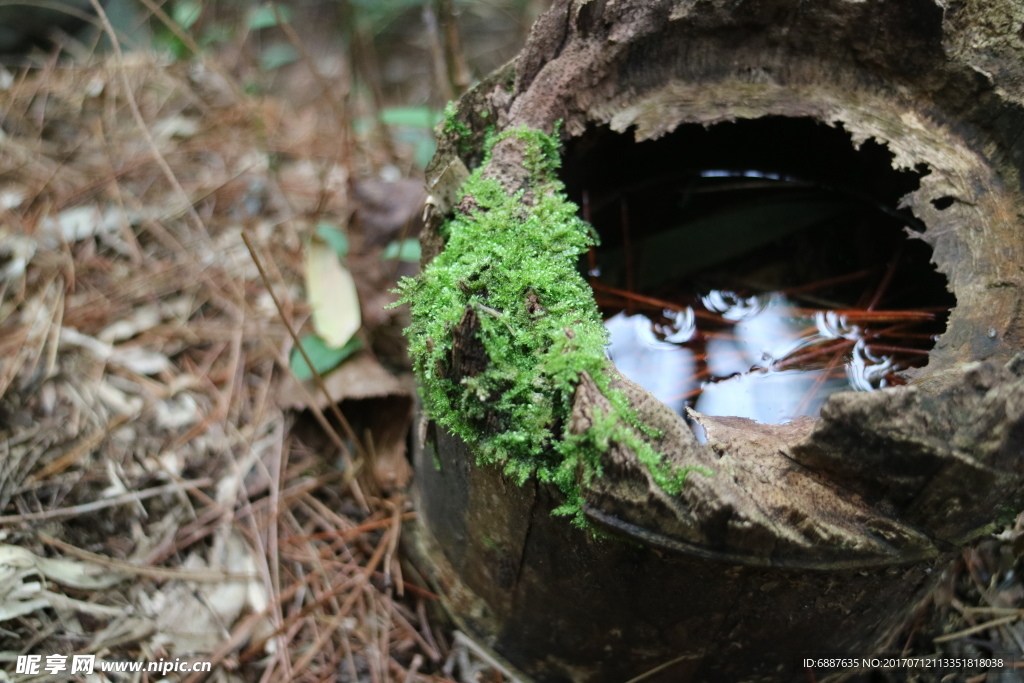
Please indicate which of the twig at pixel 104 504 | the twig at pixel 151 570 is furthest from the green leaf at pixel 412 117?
the twig at pixel 151 570

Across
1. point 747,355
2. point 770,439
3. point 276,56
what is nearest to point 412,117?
point 276,56

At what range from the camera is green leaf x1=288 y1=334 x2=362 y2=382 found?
1983 millimetres

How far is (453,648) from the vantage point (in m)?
1.71

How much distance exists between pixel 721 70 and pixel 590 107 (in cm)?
39

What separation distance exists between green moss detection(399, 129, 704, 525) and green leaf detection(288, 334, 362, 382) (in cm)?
80

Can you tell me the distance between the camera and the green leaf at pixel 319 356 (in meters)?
1.98

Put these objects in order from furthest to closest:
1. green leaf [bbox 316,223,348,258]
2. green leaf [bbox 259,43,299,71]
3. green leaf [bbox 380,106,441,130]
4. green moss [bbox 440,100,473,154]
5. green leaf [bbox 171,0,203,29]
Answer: green leaf [bbox 259,43,299,71] < green leaf [bbox 171,0,203,29] < green leaf [bbox 380,106,441,130] < green leaf [bbox 316,223,348,258] < green moss [bbox 440,100,473,154]

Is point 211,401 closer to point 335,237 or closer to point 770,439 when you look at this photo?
point 335,237

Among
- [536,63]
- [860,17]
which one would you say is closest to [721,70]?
[860,17]

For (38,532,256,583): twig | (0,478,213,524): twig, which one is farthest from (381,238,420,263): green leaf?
(38,532,256,583): twig

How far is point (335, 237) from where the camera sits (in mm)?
2271

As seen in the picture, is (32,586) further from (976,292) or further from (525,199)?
(976,292)

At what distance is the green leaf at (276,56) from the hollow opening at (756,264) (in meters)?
2.19

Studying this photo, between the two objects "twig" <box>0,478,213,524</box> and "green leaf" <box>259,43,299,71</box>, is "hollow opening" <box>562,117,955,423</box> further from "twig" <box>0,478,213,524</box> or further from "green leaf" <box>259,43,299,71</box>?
"green leaf" <box>259,43,299,71</box>
